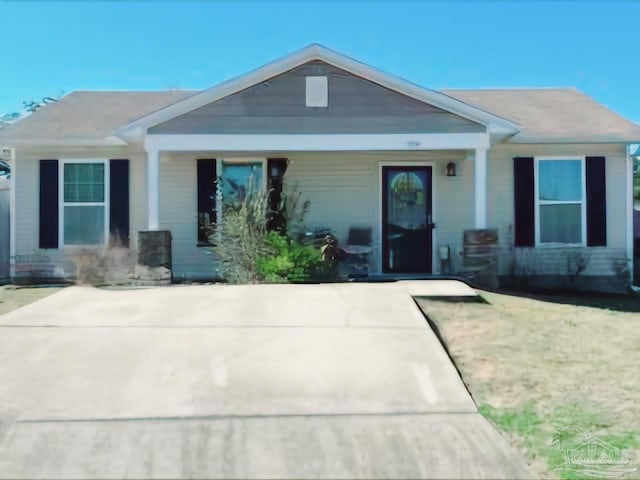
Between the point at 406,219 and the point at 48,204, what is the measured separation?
6.95 metres

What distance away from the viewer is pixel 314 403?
15.8ft

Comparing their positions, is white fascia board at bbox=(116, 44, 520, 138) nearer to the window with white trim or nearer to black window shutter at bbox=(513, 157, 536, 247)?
black window shutter at bbox=(513, 157, 536, 247)

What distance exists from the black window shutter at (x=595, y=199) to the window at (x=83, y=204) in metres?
9.35

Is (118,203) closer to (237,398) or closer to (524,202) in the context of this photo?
(524,202)

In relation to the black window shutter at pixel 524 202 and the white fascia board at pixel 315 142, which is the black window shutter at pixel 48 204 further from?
the black window shutter at pixel 524 202

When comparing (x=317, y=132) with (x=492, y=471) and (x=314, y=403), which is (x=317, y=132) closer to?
(x=314, y=403)

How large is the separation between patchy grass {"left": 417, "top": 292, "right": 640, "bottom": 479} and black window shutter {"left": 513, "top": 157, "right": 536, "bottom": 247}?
146 inches

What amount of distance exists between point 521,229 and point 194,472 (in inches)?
382

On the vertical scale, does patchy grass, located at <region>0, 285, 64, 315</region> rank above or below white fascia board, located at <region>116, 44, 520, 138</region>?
below

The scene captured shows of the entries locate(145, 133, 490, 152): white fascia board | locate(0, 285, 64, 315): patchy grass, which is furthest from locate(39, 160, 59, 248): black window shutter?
locate(145, 133, 490, 152): white fascia board

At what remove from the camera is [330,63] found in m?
11.1

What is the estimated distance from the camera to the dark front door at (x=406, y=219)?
12.5m

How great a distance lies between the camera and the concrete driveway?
396 centimetres

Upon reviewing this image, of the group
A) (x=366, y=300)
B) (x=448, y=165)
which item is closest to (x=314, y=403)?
(x=366, y=300)
